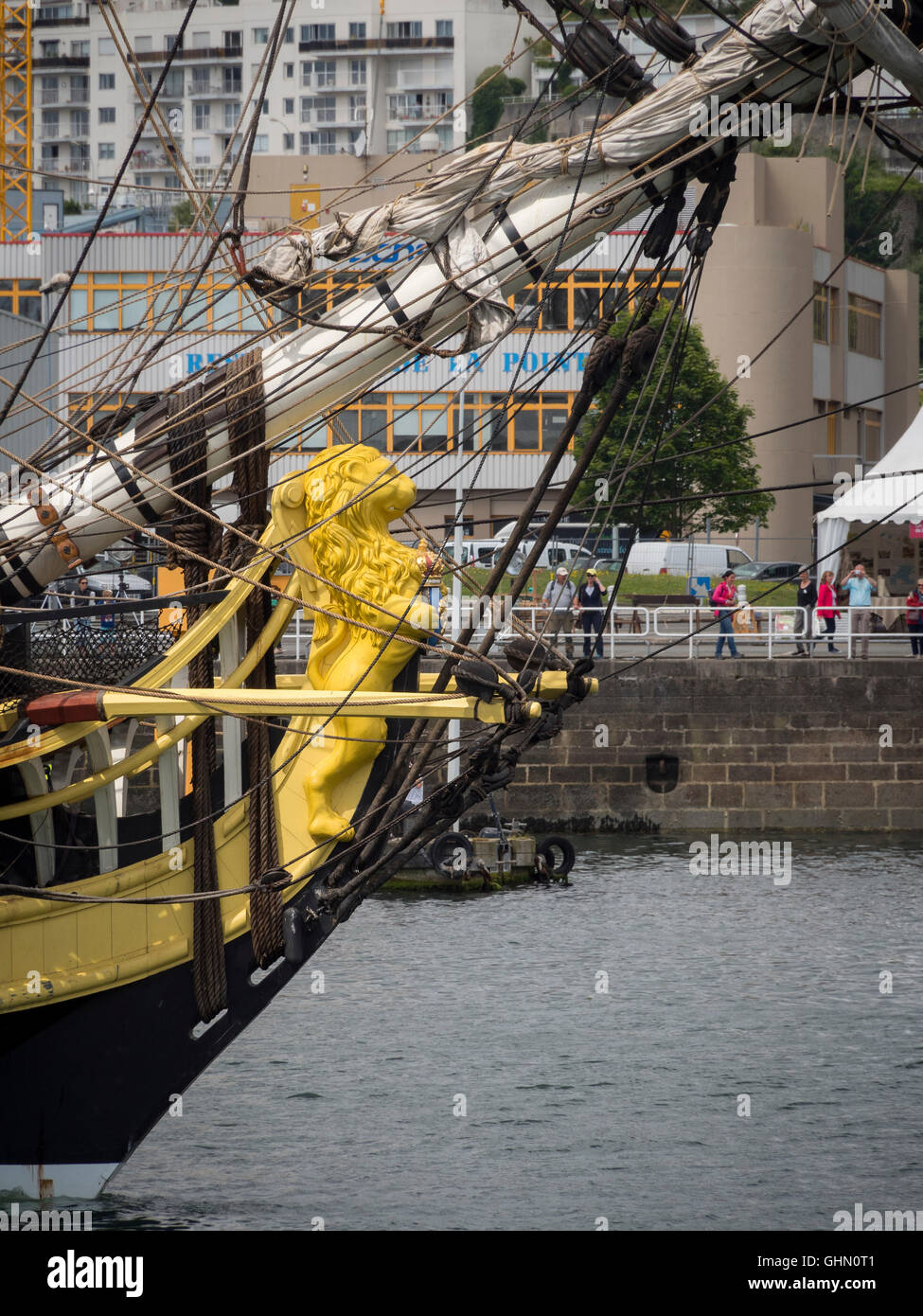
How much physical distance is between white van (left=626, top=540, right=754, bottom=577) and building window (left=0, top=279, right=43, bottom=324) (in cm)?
1726

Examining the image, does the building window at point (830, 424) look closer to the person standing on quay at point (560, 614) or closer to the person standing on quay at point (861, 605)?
the person standing on quay at point (560, 614)

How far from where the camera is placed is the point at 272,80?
310 ft

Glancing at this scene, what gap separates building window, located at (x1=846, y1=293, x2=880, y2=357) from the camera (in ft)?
181

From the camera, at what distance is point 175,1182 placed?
37.0ft

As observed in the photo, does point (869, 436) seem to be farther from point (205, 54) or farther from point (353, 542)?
point (205, 54)

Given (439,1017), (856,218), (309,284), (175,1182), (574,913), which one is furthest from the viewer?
(856,218)

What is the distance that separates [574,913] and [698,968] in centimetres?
→ 276

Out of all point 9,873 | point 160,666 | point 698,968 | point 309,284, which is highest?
point 309,284

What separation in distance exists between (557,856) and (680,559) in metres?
18.2

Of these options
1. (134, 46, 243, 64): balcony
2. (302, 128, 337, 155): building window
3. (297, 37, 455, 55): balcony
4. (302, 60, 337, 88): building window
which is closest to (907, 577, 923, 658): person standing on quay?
(297, 37, 455, 55): balcony

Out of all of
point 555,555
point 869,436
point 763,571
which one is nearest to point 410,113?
point 869,436

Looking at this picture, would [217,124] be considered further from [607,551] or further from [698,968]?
[698,968]

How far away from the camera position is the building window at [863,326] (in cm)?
5516

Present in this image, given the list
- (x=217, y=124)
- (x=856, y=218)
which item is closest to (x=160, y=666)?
(x=856, y=218)
